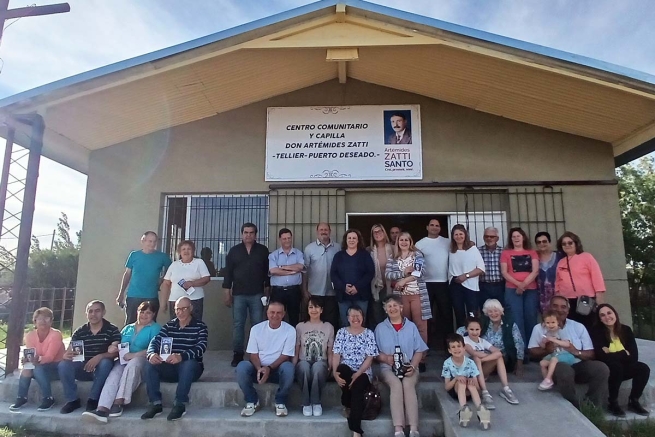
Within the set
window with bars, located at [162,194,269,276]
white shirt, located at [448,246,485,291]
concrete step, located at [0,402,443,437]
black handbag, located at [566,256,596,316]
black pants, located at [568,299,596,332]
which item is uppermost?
window with bars, located at [162,194,269,276]

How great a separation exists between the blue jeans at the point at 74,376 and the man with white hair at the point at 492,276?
153 inches

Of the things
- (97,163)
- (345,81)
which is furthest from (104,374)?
(345,81)

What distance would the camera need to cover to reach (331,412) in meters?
4.12

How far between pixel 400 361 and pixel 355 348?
0.41 m

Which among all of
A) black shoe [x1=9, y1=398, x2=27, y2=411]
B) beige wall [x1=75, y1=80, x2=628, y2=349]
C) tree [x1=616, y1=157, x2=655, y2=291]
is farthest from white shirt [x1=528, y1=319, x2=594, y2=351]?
tree [x1=616, y1=157, x2=655, y2=291]

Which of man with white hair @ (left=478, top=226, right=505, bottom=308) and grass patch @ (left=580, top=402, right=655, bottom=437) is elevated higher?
man with white hair @ (left=478, top=226, right=505, bottom=308)

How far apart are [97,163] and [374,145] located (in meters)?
3.94

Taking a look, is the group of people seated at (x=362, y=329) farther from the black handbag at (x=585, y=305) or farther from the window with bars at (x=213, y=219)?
the window with bars at (x=213, y=219)

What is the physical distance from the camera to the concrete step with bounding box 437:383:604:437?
3525 mm

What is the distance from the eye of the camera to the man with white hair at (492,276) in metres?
5.05

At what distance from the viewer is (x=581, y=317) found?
4.68m

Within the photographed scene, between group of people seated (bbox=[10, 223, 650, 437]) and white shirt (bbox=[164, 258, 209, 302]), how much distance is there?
0.02 meters

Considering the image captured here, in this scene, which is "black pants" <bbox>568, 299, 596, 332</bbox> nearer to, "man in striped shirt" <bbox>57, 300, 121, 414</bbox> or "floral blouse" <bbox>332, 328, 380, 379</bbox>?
"floral blouse" <bbox>332, 328, 380, 379</bbox>

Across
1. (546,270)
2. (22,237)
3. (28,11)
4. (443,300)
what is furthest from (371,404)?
(28,11)
